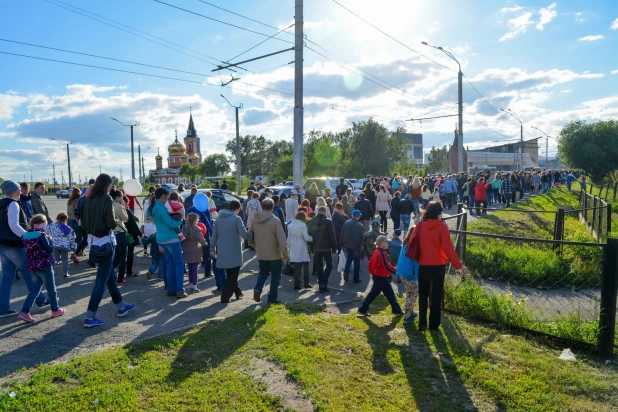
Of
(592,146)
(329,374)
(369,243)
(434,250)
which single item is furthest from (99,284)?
Result: (592,146)

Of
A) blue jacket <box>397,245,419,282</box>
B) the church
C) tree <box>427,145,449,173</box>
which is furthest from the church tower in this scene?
blue jacket <box>397,245,419,282</box>

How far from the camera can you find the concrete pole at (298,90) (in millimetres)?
14203

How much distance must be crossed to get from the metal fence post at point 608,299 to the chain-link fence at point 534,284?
→ 0.03 ft

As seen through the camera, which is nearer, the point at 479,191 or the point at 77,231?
the point at 77,231

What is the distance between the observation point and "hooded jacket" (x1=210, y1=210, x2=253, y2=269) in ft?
22.5

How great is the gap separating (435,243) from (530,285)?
536 centimetres

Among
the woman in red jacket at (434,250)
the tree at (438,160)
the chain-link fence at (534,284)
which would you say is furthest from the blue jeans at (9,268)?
the tree at (438,160)

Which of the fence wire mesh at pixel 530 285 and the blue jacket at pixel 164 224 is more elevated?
the blue jacket at pixel 164 224

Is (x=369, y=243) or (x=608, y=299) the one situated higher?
(x=369, y=243)

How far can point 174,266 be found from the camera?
7.24 metres

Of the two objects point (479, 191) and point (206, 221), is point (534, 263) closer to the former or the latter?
point (206, 221)

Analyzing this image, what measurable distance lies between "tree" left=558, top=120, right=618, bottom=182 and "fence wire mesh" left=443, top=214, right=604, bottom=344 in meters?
39.6

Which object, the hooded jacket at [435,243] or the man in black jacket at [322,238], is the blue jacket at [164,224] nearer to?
the man in black jacket at [322,238]

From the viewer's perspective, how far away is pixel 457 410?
401cm
